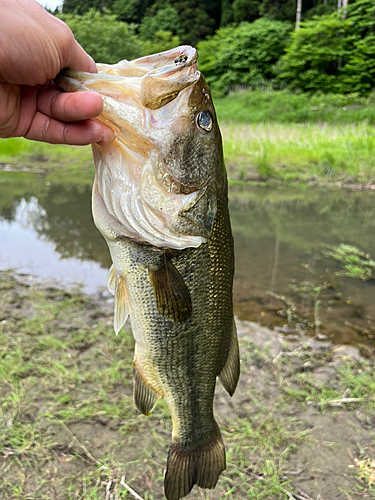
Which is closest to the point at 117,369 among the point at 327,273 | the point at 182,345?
the point at 182,345

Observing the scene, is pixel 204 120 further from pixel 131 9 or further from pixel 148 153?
pixel 131 9

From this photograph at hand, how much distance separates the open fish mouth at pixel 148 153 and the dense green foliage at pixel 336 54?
2329 centimetres

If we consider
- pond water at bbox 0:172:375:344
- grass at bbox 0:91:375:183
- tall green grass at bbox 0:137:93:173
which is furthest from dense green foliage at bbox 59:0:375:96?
pond water at bbox 0:172:375:344

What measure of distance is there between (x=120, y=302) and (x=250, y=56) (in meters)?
28.1

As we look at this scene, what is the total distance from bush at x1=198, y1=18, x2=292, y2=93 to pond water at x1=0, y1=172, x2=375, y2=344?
20.2m

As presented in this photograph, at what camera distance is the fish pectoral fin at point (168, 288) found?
56.1 inches

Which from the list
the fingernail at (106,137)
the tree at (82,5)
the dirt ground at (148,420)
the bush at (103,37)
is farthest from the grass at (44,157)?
the tree at (82,5)

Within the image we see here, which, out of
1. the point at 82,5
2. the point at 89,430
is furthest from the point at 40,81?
the point at 82,5

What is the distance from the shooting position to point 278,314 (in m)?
3.89

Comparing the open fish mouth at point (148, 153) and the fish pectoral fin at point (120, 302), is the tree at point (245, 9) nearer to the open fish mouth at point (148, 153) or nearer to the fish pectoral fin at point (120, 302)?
the open fish mouth at point (148, 153)

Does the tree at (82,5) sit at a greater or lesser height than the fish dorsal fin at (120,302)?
greater

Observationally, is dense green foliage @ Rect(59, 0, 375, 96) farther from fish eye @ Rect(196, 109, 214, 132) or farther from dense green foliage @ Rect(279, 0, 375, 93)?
fish eye @ Rect(196, 109, 214, 132)

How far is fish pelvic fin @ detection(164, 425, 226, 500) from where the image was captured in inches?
66.1

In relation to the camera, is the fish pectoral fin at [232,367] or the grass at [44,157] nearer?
the fish pectoral fin at [232,367]
